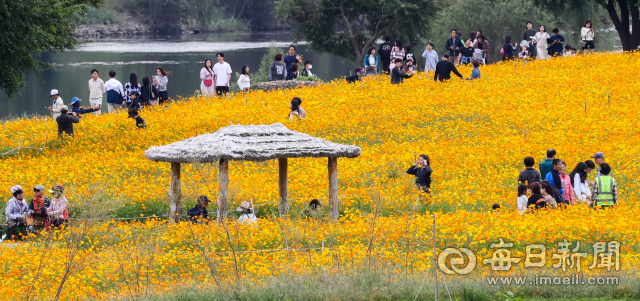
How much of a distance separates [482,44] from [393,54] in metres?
4.84

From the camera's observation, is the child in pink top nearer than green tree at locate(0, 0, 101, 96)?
Yes

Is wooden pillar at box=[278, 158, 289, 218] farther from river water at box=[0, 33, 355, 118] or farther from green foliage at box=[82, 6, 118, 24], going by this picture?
green foliage at box=[82, 6, 118, 24]

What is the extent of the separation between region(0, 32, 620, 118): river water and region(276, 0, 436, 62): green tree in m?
4.18

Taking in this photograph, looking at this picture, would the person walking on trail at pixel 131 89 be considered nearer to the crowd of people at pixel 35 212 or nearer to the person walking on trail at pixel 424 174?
the crowd of people at pixel 35 212

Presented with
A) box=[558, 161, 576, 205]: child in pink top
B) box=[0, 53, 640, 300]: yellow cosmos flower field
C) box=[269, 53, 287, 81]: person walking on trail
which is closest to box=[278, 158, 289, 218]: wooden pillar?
box=[0, 53, 640, 300]: yellow cosmos flower field

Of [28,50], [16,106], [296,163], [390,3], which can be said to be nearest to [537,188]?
[296,163]

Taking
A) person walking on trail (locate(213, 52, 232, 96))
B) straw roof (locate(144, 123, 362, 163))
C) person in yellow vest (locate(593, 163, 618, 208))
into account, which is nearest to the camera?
straw roof (locate(144, 123, 362, 163))

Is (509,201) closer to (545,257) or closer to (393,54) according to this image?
(545,257)

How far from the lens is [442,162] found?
18766 mm

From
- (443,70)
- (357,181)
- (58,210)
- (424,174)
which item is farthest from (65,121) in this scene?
(443,70)

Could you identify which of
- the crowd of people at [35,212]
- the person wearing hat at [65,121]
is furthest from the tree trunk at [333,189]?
the person wearing hat at [65,121]

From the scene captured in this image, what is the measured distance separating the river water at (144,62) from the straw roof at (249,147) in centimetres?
2528

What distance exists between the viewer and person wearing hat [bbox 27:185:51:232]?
15641 mm

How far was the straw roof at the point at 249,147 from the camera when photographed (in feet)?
47.1
